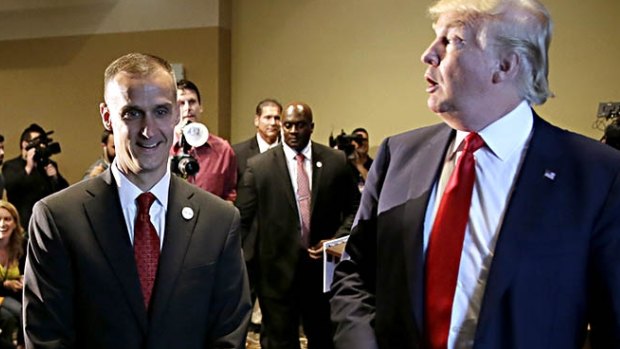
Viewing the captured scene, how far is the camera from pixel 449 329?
1.31 metres

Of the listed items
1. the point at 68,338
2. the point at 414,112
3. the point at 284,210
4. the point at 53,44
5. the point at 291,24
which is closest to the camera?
the point at 68,338

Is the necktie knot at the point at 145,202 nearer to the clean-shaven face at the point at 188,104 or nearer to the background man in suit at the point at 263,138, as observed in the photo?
the clean-shaven face at the point at 188,104

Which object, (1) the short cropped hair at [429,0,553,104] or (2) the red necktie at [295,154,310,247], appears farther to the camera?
(2) the red necktie at [295,154,310,247]

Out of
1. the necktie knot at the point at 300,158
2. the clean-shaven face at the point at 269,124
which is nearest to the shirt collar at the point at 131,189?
the necktie knot at the point at 300,158

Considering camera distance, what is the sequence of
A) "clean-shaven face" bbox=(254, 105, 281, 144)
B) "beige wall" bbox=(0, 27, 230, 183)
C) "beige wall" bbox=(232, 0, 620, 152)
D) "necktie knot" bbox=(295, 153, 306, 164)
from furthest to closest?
"beige wall" bbox=(0, 27, 230, 183), "beige wall" bbox=(232, 0, 620, 152), "clean-shaven face" bbox=(254, 105, 281, 144), "necktie knot" bbox=(295, 153, 306, 164)

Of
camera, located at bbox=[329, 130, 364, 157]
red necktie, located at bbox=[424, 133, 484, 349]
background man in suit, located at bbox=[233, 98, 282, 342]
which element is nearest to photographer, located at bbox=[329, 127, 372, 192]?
camera, located at bbox=[329, 130, 364, 157]

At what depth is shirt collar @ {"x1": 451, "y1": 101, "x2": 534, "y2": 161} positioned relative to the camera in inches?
52.3

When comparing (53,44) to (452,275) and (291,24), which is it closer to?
(291,24)

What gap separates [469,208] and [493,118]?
0.18 meters

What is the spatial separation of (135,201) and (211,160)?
6.57 ft

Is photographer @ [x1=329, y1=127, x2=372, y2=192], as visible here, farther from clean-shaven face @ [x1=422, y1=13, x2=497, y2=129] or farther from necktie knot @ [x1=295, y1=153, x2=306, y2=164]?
clean-shaven face @ [x1=422, y1=13, x2=497, y2=129]

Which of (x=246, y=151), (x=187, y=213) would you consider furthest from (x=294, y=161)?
(x=187, y=213)

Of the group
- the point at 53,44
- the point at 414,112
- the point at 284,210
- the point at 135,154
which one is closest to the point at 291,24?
the point at 414,112

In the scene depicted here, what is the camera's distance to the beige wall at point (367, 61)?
543cm
